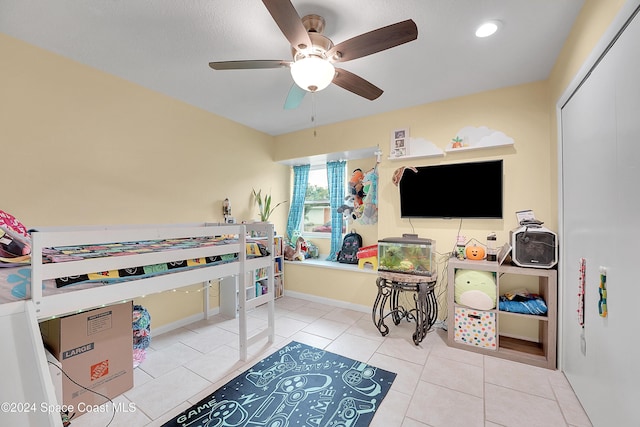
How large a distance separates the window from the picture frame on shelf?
1405 millimetres

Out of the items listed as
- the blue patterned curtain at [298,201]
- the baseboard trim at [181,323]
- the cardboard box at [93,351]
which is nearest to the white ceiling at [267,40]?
the blue patterned curtain at [298,201]

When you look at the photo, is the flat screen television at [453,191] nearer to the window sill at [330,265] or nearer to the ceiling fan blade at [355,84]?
the window sill at [330,265]

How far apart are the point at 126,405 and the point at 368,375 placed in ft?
5.47

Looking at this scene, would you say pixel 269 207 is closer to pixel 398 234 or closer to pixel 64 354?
pixel 398 234

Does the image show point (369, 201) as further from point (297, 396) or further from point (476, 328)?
point (297, 396)

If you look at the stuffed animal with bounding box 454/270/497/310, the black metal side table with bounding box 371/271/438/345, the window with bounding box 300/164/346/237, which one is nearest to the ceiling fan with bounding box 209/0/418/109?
the black metal side table with bounding box 371/271/438/345

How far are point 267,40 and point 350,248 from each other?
268cm

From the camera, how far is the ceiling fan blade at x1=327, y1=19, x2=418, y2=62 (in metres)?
1.32

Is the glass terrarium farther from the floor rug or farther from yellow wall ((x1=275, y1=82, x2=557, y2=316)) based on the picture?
the floor rug

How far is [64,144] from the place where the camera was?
2.12 meters

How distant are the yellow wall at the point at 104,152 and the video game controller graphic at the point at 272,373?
1.40 meters

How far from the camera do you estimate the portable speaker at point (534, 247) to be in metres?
2.12

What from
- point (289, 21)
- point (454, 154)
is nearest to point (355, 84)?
point (289, 21)

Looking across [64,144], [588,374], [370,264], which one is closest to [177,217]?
[64,144]
